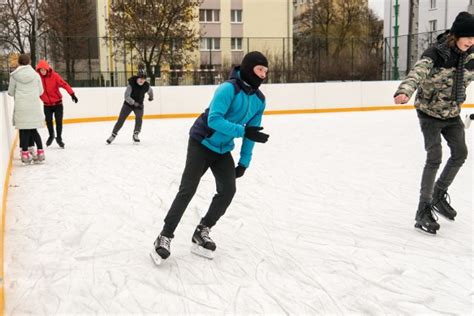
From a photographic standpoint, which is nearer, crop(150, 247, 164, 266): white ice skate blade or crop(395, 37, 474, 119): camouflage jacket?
crop(150, 247, 164, 266): white ice skate blade

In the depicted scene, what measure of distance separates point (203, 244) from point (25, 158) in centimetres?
446

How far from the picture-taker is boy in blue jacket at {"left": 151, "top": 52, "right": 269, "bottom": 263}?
3141mm

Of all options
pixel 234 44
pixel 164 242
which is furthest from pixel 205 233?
pixel 234 44

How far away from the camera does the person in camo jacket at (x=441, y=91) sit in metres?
3.67

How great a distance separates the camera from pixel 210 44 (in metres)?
18.7

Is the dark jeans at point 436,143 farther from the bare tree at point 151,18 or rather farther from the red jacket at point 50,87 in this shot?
the bare tree at point 151,18

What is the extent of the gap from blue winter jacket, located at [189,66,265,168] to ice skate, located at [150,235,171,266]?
622 millimetres

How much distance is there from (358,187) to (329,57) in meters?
14.3

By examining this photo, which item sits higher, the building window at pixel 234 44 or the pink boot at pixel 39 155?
the building window at pixel 234 44

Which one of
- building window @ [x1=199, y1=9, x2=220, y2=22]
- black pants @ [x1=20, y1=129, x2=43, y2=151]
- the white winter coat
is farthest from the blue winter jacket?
building window @ [x1=199, y1=9, x2=220, y2=22]

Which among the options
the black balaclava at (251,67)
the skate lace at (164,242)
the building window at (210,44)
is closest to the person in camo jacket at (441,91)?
the black balaclava at (251,67)

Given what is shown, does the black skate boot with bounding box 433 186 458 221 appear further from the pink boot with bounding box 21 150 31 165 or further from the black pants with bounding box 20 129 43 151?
the pink boot with bounding box 21 150 31 165

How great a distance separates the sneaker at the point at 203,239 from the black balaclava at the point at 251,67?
1005 mm

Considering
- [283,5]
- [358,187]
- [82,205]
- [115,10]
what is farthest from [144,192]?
[283,5]
